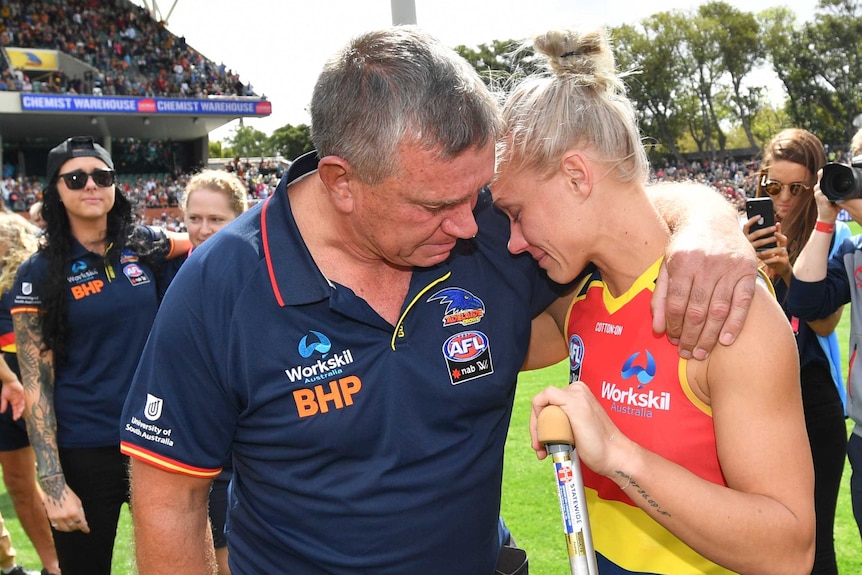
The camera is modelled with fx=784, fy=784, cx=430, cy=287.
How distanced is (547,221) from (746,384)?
64cm

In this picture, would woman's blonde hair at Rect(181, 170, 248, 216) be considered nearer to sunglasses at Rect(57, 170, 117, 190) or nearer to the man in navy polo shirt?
sunglasses at Rect(57, 170, 117, 190)

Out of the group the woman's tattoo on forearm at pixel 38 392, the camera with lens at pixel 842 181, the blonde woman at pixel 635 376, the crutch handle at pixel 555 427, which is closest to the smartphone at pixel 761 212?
the camera with lens at pixel 842 181

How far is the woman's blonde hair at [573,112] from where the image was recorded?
6.63 ft

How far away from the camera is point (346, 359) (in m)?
1.96

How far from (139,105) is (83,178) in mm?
35194

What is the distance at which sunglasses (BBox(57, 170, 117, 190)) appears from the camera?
402 centimetres

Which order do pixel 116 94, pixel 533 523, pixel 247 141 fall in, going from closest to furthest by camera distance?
pixel 533 523
pixel 116 94
pixel 247 141

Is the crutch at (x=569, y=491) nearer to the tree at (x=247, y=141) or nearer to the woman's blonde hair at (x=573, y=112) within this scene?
the woman's blonde hair at (x=573, y=112)

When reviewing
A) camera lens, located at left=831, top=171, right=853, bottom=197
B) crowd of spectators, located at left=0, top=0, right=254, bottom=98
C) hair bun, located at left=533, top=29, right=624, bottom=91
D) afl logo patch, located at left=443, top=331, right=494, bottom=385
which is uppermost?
crowd of spectators, located at left=0, top=0, right=254, bottom=98

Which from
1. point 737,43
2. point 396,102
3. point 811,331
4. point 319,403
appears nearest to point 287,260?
point 319,403

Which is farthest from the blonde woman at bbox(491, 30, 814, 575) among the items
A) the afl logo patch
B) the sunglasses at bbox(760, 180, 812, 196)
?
the sunglasses at bbox(760, 180, 812, 196)

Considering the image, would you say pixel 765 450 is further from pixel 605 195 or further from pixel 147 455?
pixel 147 455

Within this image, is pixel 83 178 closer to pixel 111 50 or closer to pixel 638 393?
pixel 638 393

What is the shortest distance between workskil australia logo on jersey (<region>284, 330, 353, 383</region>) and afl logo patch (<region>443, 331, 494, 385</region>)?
270mm
